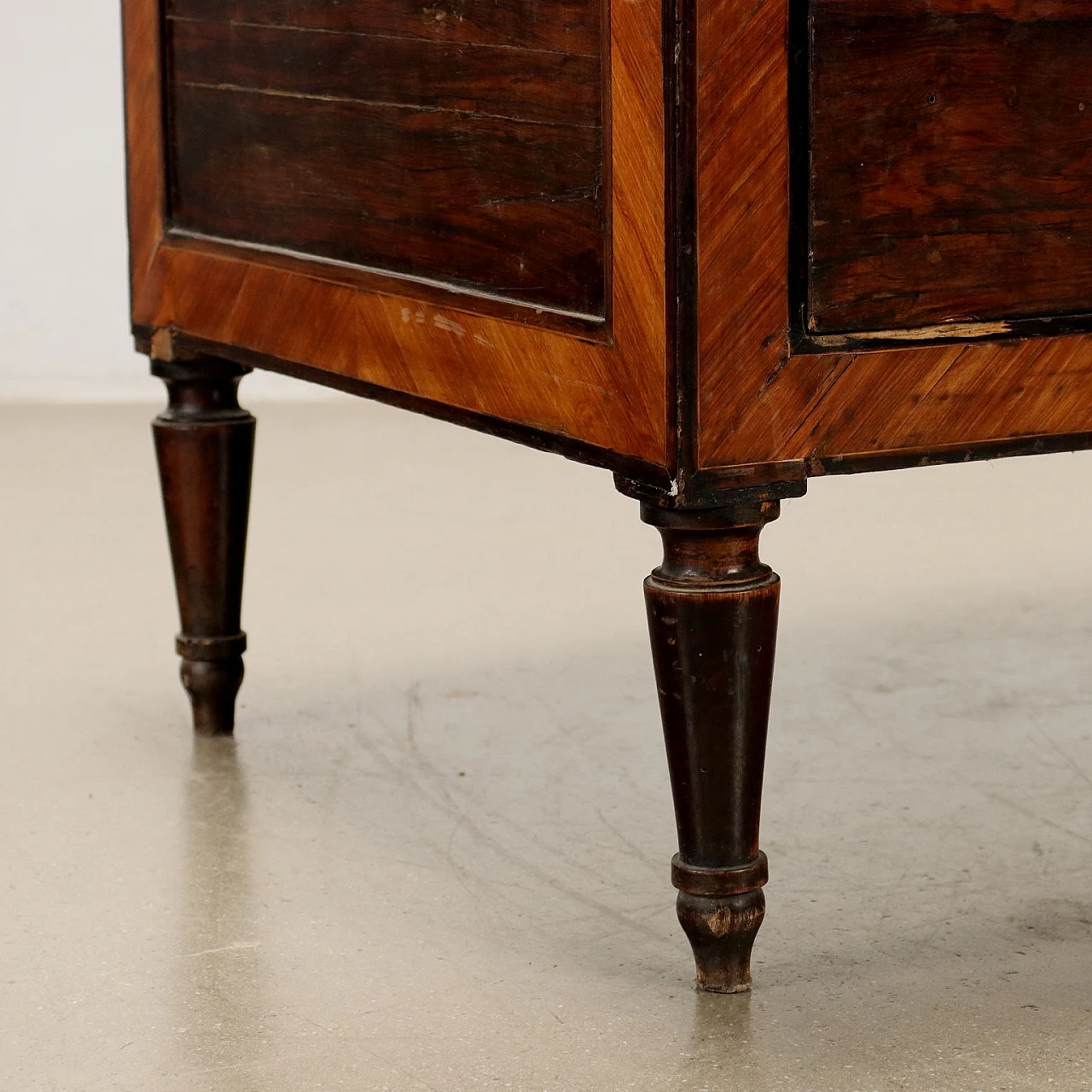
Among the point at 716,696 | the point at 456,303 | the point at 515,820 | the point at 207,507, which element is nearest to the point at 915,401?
the point at 716,696

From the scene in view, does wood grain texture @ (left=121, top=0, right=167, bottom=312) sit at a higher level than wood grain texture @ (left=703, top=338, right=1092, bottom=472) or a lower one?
higher

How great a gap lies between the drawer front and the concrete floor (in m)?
0.49

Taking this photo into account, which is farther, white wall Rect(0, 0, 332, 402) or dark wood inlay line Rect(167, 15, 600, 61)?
white wall Rect(0, 0, 332, 402)

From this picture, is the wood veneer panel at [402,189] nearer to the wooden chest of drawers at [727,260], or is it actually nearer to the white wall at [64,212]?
the wooden chest of drawers at [727,260]

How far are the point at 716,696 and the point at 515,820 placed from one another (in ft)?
1.60

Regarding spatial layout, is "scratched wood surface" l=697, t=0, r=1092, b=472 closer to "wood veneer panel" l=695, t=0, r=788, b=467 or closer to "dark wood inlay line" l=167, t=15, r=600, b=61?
"wood veneer panel" l=695, t=0, r=788, b=467

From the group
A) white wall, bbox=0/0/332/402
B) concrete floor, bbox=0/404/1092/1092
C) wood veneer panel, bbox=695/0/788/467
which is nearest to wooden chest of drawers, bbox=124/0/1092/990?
wood veneer panel, bbox=695/0/788/467

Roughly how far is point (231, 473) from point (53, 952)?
0.58m

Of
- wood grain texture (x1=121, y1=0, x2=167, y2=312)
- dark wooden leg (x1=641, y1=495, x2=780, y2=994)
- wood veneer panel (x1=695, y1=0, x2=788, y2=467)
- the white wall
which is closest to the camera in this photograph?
wood veneer panel (x1=695, y1=0, x2=788, y2=467)

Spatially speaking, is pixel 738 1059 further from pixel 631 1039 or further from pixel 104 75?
pixel 104 75

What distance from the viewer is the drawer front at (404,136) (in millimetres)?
1352

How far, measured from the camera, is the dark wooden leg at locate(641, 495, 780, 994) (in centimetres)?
133

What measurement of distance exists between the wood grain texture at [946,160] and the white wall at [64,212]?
116 inches

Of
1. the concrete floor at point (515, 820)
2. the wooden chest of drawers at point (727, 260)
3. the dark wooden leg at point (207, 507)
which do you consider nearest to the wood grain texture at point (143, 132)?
the dark wooden leg at point (207, 507)
